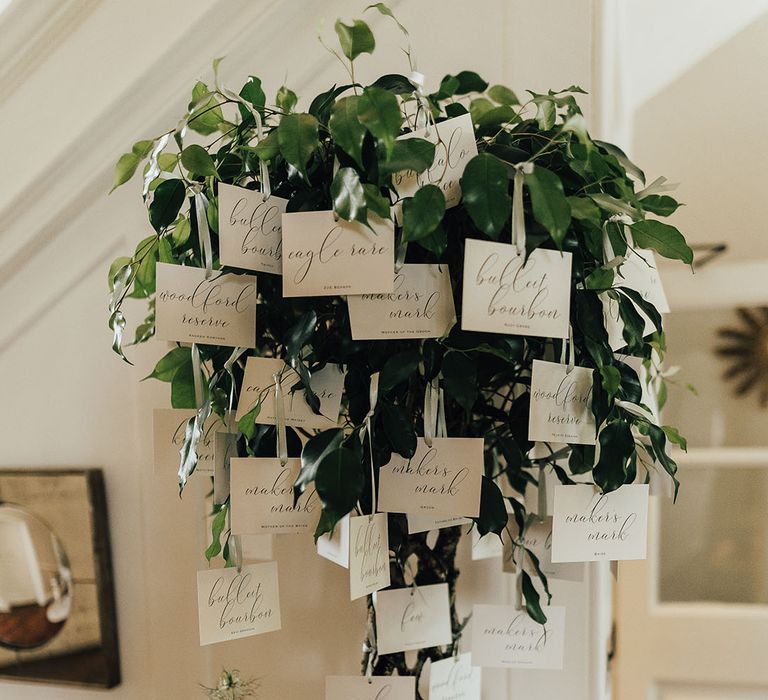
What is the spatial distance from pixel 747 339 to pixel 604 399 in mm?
1223

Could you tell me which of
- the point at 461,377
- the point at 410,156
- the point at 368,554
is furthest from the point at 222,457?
the point at 410,156

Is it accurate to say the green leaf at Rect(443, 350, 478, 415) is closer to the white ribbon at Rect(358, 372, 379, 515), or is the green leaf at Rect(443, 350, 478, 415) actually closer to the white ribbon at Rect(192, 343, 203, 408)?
the white ribbon at Rect(358, 372, 379, 515)

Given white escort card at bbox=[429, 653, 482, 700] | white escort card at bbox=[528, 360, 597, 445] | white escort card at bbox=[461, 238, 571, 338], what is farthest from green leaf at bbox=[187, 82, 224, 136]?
white escort card at bbox=[429, 653, 482, 700]

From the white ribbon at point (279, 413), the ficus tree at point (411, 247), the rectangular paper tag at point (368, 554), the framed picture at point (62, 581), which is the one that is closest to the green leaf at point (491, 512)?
the ficus tree at point (411, 247)

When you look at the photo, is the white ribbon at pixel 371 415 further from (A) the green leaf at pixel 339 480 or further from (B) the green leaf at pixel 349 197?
(B) the green leaf at pixel 349 197

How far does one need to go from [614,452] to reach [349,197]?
0.37 metres

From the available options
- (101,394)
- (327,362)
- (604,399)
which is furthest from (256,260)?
(101,394)

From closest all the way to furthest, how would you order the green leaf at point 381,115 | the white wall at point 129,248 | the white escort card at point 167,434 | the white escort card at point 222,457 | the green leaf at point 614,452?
the green leaf at point 381,115 < the green leaf at point 614,452 < the white escort card at point 222,457 < the white escort card at point 167,434 < the white wall at point 129,248

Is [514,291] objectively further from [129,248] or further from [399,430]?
[129,248]

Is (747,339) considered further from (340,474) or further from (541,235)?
(340,474)

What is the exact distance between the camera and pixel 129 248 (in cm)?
125

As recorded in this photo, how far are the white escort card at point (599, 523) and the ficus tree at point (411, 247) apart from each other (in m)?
0.04

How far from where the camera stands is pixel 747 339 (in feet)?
5.84

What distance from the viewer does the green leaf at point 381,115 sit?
0.64m
